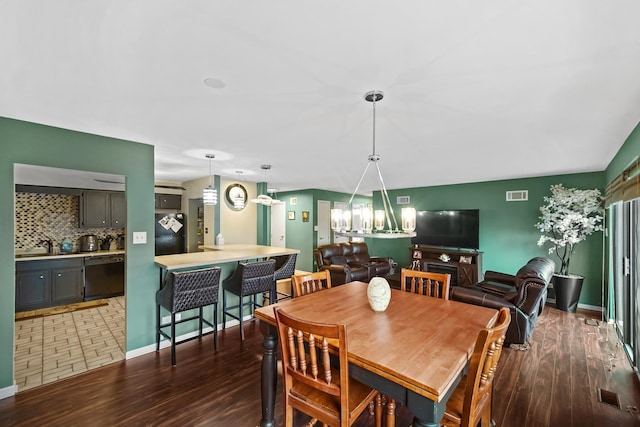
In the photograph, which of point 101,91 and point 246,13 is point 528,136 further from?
point 101,91

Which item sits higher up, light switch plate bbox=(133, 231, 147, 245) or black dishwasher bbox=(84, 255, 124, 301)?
light switch plate bbox=(133, 231, 147, 245)

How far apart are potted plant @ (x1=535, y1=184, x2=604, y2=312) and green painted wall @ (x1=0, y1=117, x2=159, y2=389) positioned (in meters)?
6.22

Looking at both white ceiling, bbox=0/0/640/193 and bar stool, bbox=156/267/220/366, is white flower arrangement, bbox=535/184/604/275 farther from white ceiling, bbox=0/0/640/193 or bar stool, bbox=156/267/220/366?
bar stool, bbox=156/267/220/366

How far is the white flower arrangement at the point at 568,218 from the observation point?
14.5 feet

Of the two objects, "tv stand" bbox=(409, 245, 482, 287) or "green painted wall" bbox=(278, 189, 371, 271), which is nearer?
"tv stand" bbox=(409, 245, 482, 287)

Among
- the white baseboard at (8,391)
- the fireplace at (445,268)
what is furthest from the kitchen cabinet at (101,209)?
the fireplace at (445,268)

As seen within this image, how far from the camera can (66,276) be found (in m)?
4.47

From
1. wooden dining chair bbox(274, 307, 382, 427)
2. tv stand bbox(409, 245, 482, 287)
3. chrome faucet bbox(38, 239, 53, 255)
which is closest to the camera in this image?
wooden dining chair bbox(274, 307, 382, 427)

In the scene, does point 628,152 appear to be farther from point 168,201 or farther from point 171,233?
point 168,201

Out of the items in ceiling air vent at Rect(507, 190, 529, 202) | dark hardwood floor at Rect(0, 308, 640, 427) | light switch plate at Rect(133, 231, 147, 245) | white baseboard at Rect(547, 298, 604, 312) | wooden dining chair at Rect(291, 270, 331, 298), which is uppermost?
ceiling air vent at Rect(507, 190, 529, 202)

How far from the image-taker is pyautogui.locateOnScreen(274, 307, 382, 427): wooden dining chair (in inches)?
51.2

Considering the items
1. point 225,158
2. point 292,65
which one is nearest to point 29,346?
point 225,158

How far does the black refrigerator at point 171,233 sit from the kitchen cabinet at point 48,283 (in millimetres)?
1790

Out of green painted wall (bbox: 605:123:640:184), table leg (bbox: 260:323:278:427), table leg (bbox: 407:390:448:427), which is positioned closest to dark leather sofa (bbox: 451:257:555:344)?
green painted wall (bbox: 605:123:640:184)
